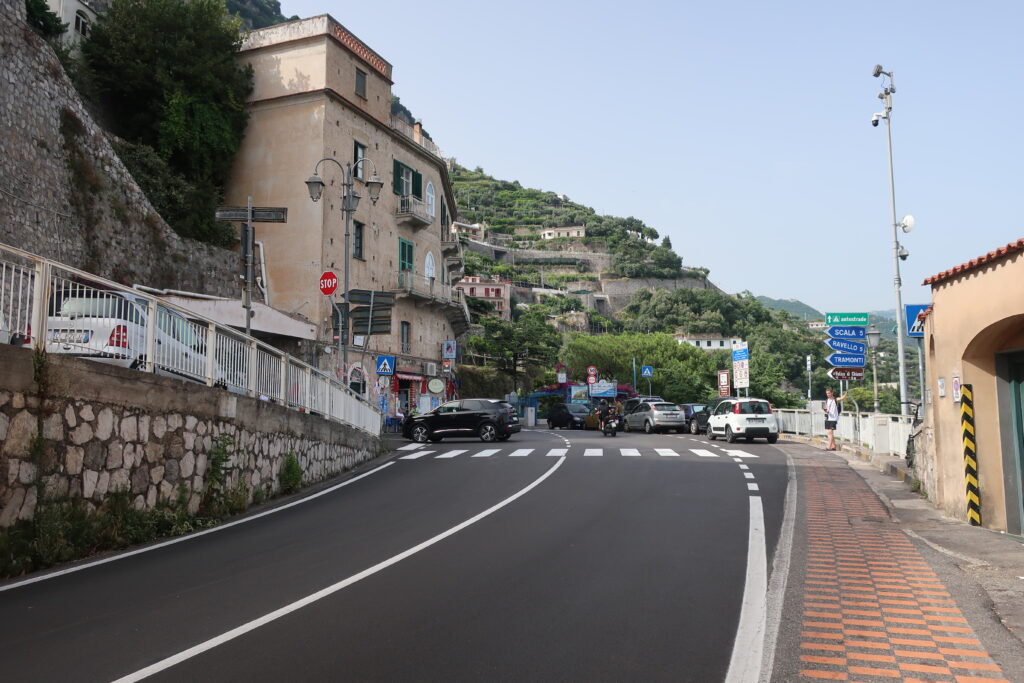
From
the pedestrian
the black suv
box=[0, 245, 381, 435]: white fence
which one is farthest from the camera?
the black suv

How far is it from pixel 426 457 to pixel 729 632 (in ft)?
52.0

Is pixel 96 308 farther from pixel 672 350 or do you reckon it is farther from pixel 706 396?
pixel 672 350

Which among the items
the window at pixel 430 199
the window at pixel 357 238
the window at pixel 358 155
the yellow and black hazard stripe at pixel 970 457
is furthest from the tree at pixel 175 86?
the yellow and black hazard stripe at pixel 970 457

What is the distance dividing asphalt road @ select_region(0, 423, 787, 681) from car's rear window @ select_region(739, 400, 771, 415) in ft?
46.9

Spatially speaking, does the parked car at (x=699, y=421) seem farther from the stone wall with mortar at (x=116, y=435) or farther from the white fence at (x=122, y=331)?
the stone wall with mortar at (x=116, y=435)

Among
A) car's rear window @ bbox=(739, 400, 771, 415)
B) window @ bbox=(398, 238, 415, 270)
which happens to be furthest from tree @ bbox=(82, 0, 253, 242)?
car's rear window @ bbox=(739, 400, 771, 415)

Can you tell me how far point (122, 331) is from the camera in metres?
9.65

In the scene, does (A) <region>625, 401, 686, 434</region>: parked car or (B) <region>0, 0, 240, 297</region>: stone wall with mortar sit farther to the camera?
(A) <region>625, 401, 686, 434</region>: parked car

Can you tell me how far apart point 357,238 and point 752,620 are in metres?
32.8

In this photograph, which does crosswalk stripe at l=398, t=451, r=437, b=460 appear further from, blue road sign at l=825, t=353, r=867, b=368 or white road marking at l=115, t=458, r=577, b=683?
blue road sign at l=825, t=353, r=867, b=368

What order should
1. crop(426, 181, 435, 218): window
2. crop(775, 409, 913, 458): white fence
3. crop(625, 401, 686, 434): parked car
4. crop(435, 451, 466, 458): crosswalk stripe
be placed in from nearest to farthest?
1. crop(775, 409, 913, 458): white fence
2. crop(435, 451, 466, 458): crosswalk stripe
3. crop(625, 401, 686, 434): parked car
4. crop(426, 181, 435, 218): window

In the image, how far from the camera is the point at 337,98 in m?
34.6

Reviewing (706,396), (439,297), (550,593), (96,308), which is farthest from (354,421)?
(706,396)

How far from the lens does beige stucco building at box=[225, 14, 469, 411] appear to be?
3406 centimetres
